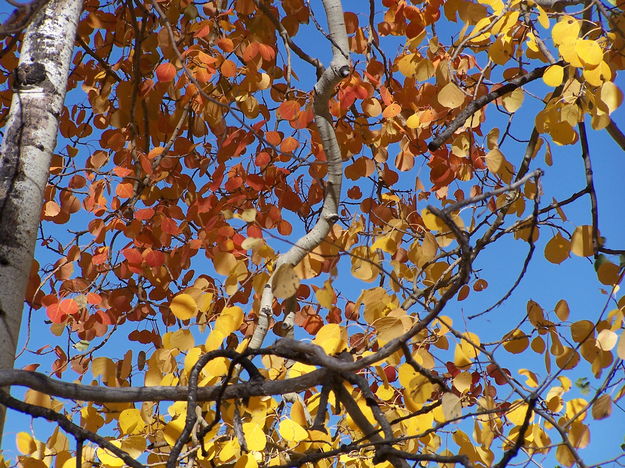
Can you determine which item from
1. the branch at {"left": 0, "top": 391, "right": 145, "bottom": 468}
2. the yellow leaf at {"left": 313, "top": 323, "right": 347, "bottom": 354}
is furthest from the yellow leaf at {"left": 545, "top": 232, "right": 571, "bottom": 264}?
the branch at {"left": 0, "top": 391, "right": 145, "bottom": 468}

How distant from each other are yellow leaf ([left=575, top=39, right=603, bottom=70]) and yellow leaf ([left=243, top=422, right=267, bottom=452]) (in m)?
1.18

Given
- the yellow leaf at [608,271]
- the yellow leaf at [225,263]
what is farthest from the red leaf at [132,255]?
the yellow leaf at [608,271]

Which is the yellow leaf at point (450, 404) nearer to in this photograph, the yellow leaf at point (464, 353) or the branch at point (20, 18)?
the yellow leaf at point (464, 353)

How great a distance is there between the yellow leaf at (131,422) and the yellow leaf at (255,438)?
35 centimetres

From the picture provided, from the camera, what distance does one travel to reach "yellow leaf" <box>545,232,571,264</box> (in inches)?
72.5

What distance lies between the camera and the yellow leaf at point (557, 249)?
1.84 m

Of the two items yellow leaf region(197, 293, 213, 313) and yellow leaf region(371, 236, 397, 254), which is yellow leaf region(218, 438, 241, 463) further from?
yellow leaf region(371, 236, 397, 254)

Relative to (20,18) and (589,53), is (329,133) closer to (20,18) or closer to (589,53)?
(589,53)

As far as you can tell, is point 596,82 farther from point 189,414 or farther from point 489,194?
point 189,414

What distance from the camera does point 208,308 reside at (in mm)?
2076

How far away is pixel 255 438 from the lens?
1.46m

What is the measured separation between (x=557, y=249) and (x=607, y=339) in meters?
0.31

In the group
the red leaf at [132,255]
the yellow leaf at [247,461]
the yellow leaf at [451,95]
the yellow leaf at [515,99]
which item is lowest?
the yellow leaf at [247,461]

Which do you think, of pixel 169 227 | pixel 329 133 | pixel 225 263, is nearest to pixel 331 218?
pixel 329 133
